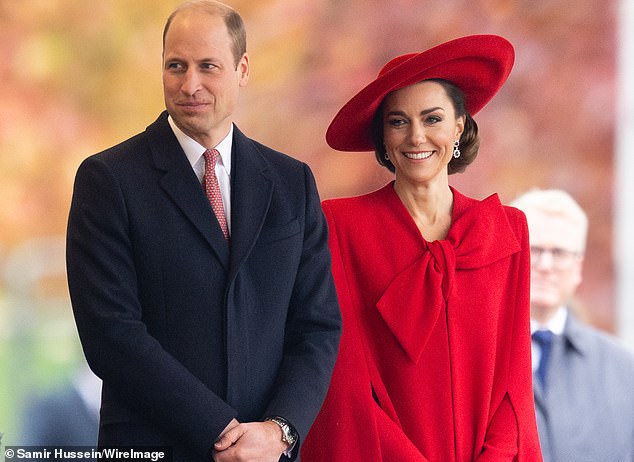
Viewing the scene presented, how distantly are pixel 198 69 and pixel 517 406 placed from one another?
1214 mm

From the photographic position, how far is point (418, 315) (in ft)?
8.59

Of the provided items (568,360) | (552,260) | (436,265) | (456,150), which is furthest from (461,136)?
(568,360)

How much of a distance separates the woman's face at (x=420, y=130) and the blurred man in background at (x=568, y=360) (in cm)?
122

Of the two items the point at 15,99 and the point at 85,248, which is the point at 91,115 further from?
the point at 85,248

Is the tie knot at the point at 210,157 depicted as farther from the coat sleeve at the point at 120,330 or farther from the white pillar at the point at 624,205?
the white pillar at the point at 624,205

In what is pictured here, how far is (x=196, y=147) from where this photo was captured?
2322mm

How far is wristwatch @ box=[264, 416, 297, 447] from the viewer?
2.22 m

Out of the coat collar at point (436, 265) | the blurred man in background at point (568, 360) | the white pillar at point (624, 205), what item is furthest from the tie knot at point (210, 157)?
the white pillar at point (624, 205)

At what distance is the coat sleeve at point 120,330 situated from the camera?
2125mm

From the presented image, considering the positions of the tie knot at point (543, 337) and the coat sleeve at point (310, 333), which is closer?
the coat sleeve at point (310, 333)

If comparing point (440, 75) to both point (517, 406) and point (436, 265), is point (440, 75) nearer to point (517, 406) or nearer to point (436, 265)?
point (436, 265)

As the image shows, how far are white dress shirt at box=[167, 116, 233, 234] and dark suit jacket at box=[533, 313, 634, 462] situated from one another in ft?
5.94

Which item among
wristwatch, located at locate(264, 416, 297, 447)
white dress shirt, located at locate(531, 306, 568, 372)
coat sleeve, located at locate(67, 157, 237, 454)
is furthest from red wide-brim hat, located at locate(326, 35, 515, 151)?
white dress shirt, located at locate(531, 306, 568, 372)

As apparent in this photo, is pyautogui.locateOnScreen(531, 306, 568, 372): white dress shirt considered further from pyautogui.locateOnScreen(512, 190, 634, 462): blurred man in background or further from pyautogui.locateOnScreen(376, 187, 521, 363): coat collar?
pyautogui.locateOnScreen(376, 187, 521, 363): coat collar
